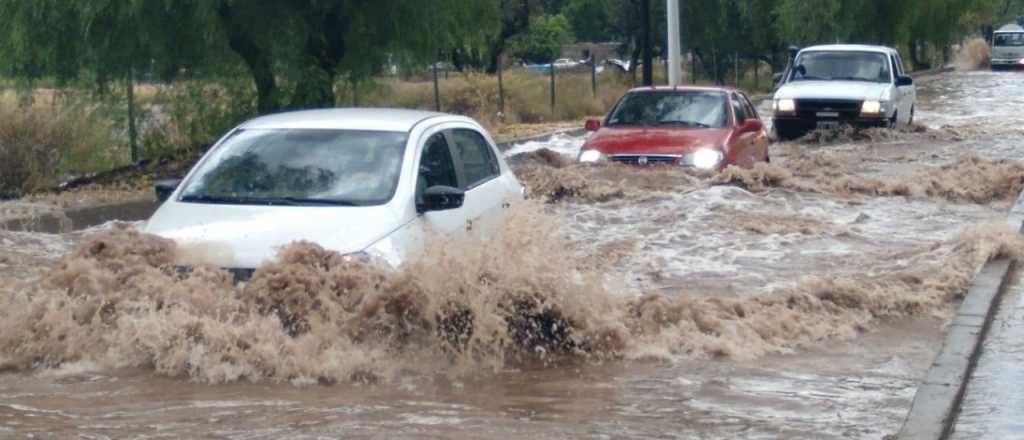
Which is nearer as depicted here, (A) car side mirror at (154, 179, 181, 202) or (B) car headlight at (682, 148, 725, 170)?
(A) car side mirror at (154, 179, 181, 202)

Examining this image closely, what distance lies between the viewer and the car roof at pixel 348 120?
9.58m

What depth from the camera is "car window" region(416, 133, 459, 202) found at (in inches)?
366

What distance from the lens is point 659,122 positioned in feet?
58.2

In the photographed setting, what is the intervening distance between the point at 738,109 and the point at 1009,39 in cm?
5134

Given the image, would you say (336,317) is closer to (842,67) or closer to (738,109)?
(738,109)

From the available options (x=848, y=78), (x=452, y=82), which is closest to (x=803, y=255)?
(x=848, y=78)

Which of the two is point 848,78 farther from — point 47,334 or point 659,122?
point 47,334

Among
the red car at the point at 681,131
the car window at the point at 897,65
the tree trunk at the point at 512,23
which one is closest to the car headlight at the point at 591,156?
the red car at the point at 681,131

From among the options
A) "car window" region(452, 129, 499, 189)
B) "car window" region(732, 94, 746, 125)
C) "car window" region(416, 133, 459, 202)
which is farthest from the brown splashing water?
"car window" region(732, 94, 746, 125)

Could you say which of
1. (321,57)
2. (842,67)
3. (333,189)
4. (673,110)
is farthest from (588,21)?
(333,189)

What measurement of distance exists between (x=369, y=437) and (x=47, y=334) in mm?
2445

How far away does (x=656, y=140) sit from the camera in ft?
55.4

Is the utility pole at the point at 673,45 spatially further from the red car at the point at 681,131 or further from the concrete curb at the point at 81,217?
the concrete curb at the point at 81,217

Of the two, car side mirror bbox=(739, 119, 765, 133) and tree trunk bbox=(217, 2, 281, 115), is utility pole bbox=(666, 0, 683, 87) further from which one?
tree trunk bbox=(217, 2, 281, 115)
